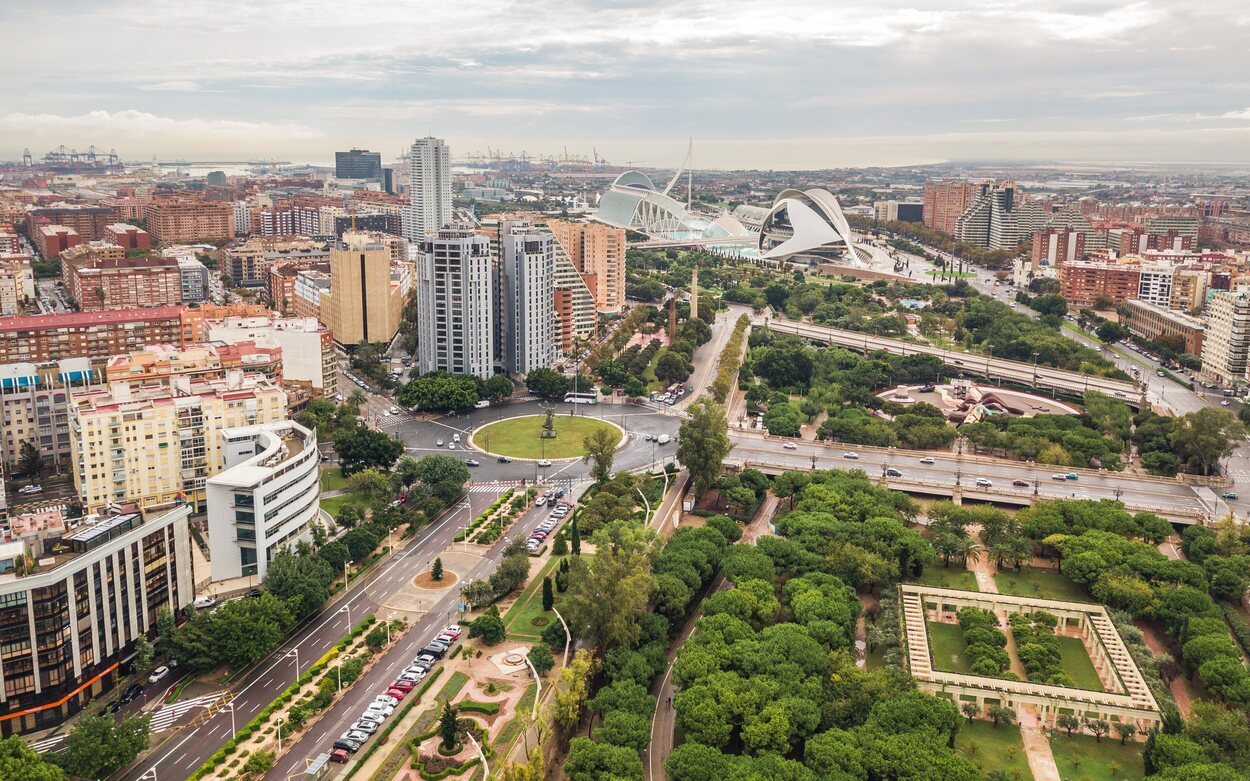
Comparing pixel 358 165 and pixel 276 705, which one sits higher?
pixel 358 165

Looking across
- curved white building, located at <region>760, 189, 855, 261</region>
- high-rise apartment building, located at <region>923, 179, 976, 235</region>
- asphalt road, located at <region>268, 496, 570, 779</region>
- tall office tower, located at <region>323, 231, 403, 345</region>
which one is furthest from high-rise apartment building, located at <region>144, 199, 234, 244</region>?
high-rise apartment building, located at <region>923, 179, 976, 235</region>

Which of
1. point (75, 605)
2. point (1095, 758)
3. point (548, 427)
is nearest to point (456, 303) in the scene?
point (548, 427)

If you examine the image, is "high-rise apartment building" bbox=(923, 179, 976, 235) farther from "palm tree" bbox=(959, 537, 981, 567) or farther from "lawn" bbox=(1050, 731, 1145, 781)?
"lawn" bbox=(1050, 731, 1145, 781)

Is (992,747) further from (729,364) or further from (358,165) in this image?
(358,165)

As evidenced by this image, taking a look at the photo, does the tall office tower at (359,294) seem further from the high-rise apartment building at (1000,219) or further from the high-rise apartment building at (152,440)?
the high-rise apartment building at (1000,219)

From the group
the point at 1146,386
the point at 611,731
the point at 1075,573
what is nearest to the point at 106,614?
the point at 611,731

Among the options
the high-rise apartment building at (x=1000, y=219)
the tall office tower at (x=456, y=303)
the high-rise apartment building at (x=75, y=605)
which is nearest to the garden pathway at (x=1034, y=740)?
the high-rise apartment building at (x=75, y=605)
